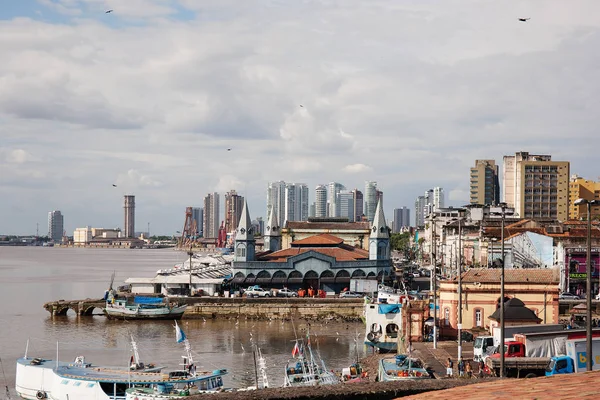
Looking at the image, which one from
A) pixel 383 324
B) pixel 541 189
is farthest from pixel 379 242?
Answer: pixel 541 189

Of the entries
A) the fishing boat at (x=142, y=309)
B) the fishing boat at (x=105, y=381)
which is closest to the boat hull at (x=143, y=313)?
the fishing boat at (x=142, y=309)

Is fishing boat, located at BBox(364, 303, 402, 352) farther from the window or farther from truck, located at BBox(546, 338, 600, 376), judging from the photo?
truck, located at BBox(546, 338, 600, 376)

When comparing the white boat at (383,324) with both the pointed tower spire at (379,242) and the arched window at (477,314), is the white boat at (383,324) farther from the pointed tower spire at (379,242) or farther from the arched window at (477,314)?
the pointed tower spire at (379,242)

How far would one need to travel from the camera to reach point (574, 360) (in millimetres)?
36406

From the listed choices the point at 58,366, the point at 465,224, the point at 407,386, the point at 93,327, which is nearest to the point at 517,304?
the point at 58,366

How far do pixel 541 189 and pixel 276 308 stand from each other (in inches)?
3871

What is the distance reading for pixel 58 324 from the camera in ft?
260

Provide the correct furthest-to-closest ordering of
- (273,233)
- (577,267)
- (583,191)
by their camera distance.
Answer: (583,191), (273,233), (577,267)

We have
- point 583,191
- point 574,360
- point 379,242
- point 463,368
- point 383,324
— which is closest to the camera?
point 574,360

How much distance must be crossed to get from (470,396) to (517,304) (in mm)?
39969

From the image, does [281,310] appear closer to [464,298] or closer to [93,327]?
[93,327]

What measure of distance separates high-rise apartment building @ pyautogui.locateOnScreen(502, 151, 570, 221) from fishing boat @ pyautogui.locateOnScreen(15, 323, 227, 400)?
13420cm

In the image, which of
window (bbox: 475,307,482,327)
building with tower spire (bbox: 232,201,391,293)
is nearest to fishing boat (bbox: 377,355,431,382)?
window (bbox: 475,307,482,327)

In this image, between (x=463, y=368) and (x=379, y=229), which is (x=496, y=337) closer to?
(x=463, y=368)
